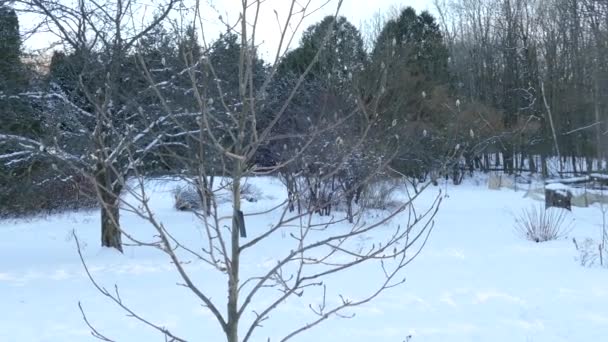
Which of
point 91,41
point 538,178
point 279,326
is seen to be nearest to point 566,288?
point 279,326

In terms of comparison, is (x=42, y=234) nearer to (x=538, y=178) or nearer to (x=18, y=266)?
(x=18, y=266)

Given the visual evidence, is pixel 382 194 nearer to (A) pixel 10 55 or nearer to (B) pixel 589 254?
(B) pixel 589 254

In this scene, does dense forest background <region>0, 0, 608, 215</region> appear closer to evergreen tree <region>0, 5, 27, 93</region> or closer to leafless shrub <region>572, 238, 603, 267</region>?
evergreen tree <region>0, 5, 27, 93</region>

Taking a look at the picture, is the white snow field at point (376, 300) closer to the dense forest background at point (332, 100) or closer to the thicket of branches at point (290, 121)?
the thicket of branches at point (290, 121)

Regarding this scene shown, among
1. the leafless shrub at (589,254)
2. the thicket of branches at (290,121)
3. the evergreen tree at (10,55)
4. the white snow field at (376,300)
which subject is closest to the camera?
the thicket of branches at (290,121)

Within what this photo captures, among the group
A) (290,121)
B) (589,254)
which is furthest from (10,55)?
(589,254)

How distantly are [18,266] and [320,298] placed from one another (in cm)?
471

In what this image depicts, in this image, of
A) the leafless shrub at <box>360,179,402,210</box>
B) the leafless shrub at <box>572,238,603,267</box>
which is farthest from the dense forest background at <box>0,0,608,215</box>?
the leafless shrub at <box>572,238,603,267</box>

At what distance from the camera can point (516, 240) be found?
32.3 feet

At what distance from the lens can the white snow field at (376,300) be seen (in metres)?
5.15

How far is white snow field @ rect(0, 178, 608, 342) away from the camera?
5152 millimetres

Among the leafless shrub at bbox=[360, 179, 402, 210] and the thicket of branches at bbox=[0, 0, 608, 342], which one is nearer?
the thicket of branches at bbox=[0, 0, 608, 342]

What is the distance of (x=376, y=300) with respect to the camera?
20.1 feet

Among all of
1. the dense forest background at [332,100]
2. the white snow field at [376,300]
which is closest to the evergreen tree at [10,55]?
the dense forest background at [332,100]
